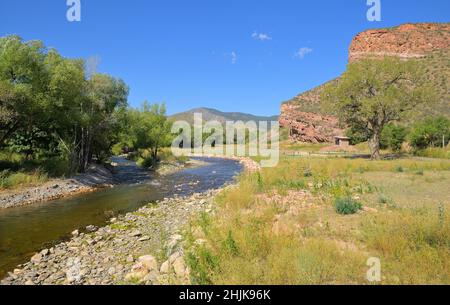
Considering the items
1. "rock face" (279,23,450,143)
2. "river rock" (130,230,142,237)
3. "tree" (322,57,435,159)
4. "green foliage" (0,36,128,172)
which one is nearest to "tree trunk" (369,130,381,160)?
"tree" (322,57,435,159)

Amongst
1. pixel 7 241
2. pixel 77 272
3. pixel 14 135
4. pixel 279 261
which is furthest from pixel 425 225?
pixel 14 135

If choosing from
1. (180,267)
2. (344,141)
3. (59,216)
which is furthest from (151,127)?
(344,141)

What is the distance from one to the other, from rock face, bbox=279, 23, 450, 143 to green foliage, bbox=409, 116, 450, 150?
2499 centimetres

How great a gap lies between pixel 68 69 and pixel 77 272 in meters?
17.4

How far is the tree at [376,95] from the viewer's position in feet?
90.3

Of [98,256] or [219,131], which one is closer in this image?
[98,256]

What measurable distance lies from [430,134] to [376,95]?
16.2m

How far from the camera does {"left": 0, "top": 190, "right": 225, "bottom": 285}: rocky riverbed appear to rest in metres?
6.76

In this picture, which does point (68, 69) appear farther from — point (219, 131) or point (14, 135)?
point (219, 131)

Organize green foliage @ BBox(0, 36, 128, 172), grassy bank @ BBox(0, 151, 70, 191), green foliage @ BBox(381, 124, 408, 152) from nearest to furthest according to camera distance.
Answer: green foliage @ BBox(0, 36, 128, 172)
grassy bank @ BBox(0, 151, 70, 191)
green foliage @ BBox(381, 124, 408, 152)

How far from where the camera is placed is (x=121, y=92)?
30.5 meters

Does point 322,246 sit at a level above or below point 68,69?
below

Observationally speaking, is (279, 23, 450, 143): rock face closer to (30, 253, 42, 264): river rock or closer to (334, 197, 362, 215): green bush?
(334, 197, 362, 215): green bush

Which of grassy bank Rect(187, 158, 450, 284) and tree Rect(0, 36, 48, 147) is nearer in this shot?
grassy bank Rect(187, 158, 450, 284)
